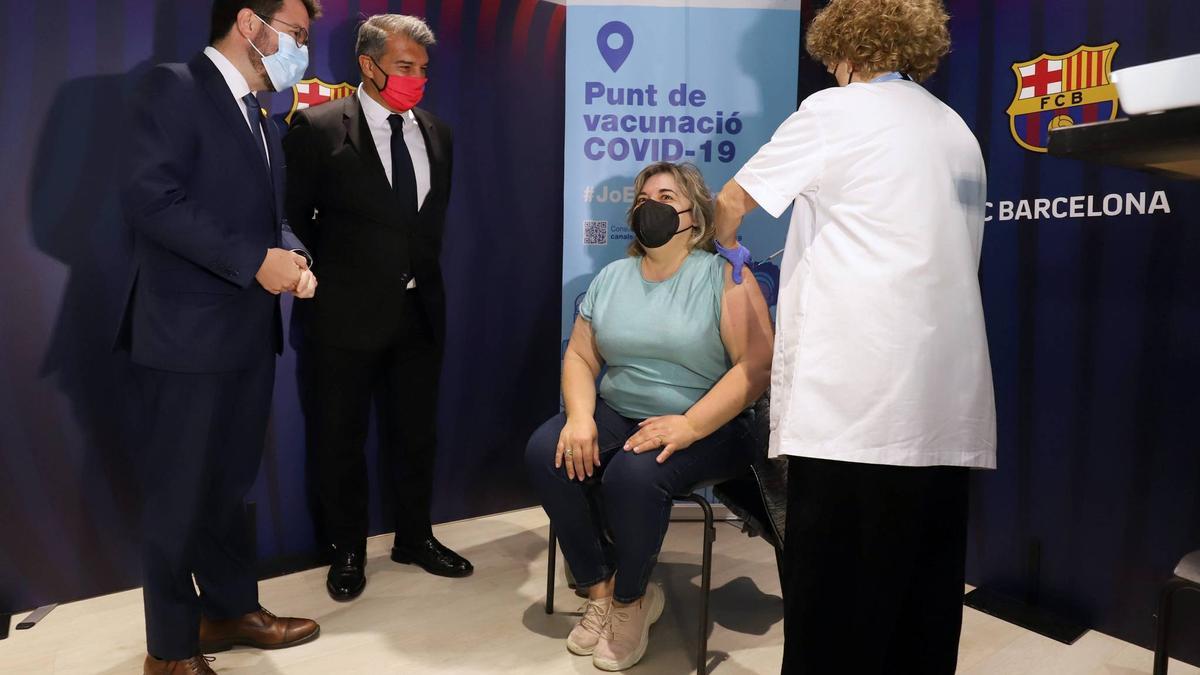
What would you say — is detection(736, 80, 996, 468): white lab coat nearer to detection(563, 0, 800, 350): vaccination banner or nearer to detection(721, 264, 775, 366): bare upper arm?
detection(721, 264, 775, 366): bare upper arm

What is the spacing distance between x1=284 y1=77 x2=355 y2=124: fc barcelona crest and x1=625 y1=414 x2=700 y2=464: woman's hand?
1669mm

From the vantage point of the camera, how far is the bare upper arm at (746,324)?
2.29 m

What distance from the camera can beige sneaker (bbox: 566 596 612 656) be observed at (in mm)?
2348

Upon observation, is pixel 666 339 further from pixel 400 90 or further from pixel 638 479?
pixel 400 90

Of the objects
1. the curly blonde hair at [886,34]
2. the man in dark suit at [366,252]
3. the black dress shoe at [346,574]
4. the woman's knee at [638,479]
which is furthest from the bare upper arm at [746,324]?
the black dress shoe at [346,574]

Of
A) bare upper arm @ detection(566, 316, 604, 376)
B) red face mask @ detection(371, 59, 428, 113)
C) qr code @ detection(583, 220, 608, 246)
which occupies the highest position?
red face mask @ detection(371, 59, 428, 113)

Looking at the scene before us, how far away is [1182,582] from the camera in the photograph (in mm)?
1664

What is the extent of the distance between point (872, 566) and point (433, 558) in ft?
5.84

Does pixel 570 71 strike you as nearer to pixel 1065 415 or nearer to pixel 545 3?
pixel 545 3

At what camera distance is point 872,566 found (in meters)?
1.58

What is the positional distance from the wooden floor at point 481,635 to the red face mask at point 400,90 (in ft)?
5.23

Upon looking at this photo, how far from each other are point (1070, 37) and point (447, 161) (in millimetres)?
2001

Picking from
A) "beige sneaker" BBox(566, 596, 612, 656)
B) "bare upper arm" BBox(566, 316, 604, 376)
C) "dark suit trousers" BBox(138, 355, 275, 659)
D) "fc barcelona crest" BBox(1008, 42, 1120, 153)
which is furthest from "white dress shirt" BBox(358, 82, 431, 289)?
"fc barcelona crest" BBox(1008, 42, 1120, 153)

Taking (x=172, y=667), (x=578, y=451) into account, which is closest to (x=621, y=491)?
(x=578, y=451)
